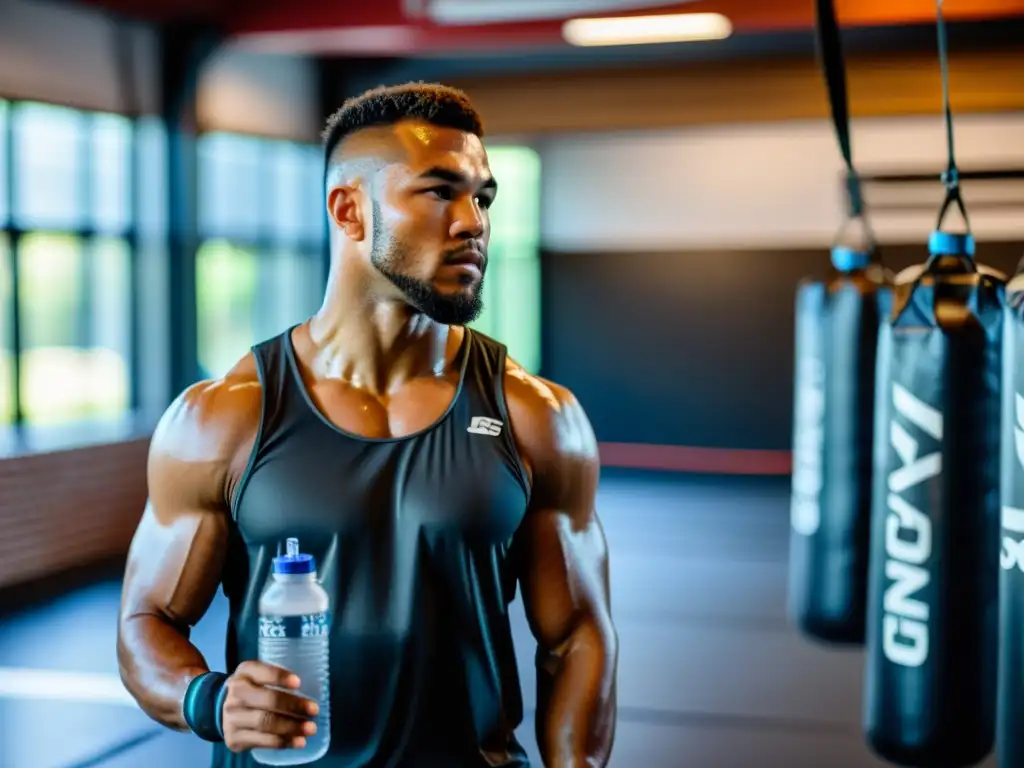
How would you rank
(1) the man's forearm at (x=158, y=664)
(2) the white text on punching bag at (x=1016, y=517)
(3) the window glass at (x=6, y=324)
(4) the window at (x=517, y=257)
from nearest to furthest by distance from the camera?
(1) the man's forearm at (x=158, y=664) → (2) the white text on punching bag at (x=1016, y=517) → (3) the window glass at (x=6, y=324) → (4) the window at (x=517, y=257)

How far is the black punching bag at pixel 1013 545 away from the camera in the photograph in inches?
84.9

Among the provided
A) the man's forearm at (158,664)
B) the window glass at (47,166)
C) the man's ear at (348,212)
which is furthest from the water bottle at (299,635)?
the window glass at (47,166)

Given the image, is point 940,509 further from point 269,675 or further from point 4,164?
point 4,164

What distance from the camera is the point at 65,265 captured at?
6539mm

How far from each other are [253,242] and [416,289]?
22.8 ft

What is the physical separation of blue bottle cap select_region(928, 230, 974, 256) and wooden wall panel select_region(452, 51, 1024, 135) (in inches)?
194

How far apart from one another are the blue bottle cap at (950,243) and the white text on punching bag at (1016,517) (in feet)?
2.32

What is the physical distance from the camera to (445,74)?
9062 mm

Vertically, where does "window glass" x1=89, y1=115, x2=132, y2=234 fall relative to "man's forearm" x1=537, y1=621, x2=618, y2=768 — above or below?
above

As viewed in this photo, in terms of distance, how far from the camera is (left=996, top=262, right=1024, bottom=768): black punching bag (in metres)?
2.16

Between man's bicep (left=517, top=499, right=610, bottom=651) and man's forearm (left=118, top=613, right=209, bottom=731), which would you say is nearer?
man's forearm (left=118, top=613, right=209, bottom=731)

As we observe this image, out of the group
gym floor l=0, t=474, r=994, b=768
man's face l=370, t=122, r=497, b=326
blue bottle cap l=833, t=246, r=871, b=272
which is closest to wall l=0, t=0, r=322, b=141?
gym floor l=0, t=474, r=994, b=768

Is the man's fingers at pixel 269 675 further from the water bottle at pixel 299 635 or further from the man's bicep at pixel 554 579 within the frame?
the man's bicep at pixel 554 579

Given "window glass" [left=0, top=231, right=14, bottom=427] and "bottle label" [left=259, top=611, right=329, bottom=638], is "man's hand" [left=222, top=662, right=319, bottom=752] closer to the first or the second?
"bottle label" [left=259, top=611, right=329, bottom=638]
